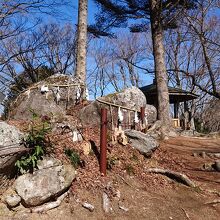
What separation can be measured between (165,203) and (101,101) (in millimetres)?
3904

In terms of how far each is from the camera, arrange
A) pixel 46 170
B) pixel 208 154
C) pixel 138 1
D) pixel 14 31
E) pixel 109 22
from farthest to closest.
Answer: pixel 109 22 < pixel 138 1 < pixel 14 31 < pixel 208 154 < pixel 46 170

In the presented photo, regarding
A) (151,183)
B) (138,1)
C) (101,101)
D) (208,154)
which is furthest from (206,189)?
(138,1)

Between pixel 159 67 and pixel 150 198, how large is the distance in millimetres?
7879

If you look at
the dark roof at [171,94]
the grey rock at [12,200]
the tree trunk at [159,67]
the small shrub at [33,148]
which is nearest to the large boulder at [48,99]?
the small shrub at [33,148]

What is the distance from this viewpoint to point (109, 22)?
14.9 m

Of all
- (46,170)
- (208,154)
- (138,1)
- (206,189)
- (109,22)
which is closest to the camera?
(46,170)

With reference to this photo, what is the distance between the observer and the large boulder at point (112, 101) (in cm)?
789

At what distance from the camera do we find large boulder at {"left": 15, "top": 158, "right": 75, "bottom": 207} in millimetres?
4251

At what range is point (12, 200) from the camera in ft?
13.6

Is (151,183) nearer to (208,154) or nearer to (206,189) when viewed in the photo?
(206,189)

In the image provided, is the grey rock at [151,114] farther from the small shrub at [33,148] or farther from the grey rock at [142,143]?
the small shrub at [33,148]

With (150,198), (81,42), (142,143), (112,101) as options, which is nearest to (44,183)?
A: (150,198)

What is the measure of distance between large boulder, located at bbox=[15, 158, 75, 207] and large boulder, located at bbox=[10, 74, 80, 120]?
2.84 m

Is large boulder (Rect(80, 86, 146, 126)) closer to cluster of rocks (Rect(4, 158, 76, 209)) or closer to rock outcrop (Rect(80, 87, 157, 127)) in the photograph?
rock outcrop (Rect(80, 87, 157, 127))
